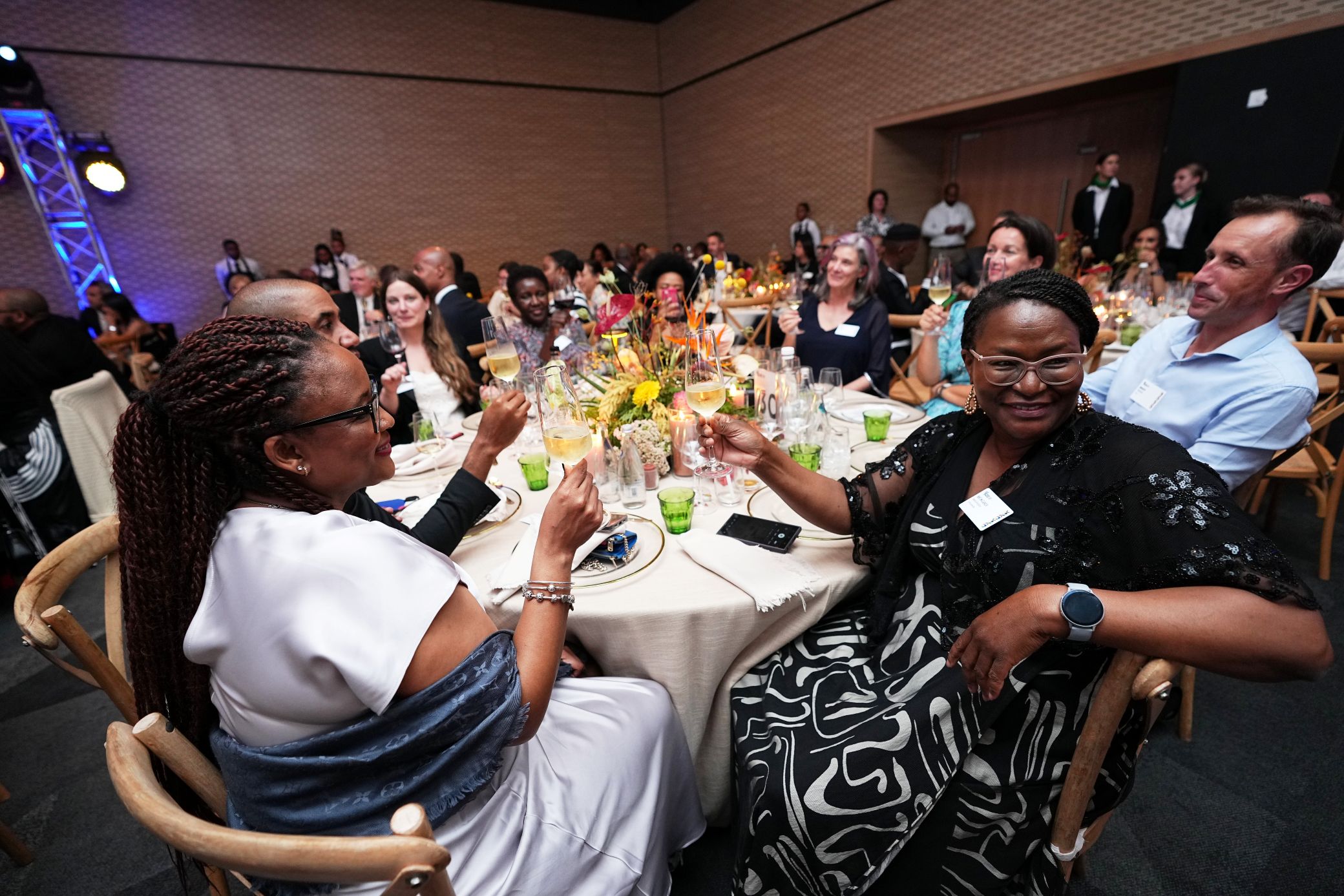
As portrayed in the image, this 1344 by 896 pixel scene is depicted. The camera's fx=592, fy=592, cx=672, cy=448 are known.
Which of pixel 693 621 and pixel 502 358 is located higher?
pixel 502 358

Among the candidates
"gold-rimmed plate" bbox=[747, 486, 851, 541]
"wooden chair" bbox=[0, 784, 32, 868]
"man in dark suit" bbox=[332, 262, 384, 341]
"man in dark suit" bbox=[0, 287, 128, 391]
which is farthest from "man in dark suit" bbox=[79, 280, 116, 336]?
"gold-rimmed plate" bbox=[747, 486, 851, 541]

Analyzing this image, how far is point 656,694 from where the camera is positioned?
4.73ft

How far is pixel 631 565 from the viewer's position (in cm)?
148

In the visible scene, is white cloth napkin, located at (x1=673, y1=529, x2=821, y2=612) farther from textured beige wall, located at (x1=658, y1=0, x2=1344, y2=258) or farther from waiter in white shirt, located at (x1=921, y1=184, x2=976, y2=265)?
waiter in white shirt, located at (x1=921, y1=184, x2=976, y2=265)

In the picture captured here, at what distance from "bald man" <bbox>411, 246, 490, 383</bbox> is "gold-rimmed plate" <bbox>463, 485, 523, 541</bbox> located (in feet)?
6.90

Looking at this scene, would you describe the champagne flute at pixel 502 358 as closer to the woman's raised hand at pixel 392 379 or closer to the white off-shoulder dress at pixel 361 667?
the woman's raised hand at pixel 392 379

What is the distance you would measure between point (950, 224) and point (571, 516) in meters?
9.94

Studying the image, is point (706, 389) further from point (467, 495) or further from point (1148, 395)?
point (1148, 395)

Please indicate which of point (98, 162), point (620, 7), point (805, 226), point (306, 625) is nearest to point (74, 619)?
point (306, 625)

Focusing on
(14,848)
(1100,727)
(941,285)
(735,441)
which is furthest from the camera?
(941,285)

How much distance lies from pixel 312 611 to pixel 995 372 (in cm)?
139

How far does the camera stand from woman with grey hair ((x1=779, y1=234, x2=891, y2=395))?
11.1 feet

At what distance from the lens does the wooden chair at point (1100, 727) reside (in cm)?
102

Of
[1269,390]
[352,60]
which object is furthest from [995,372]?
[352,60]
